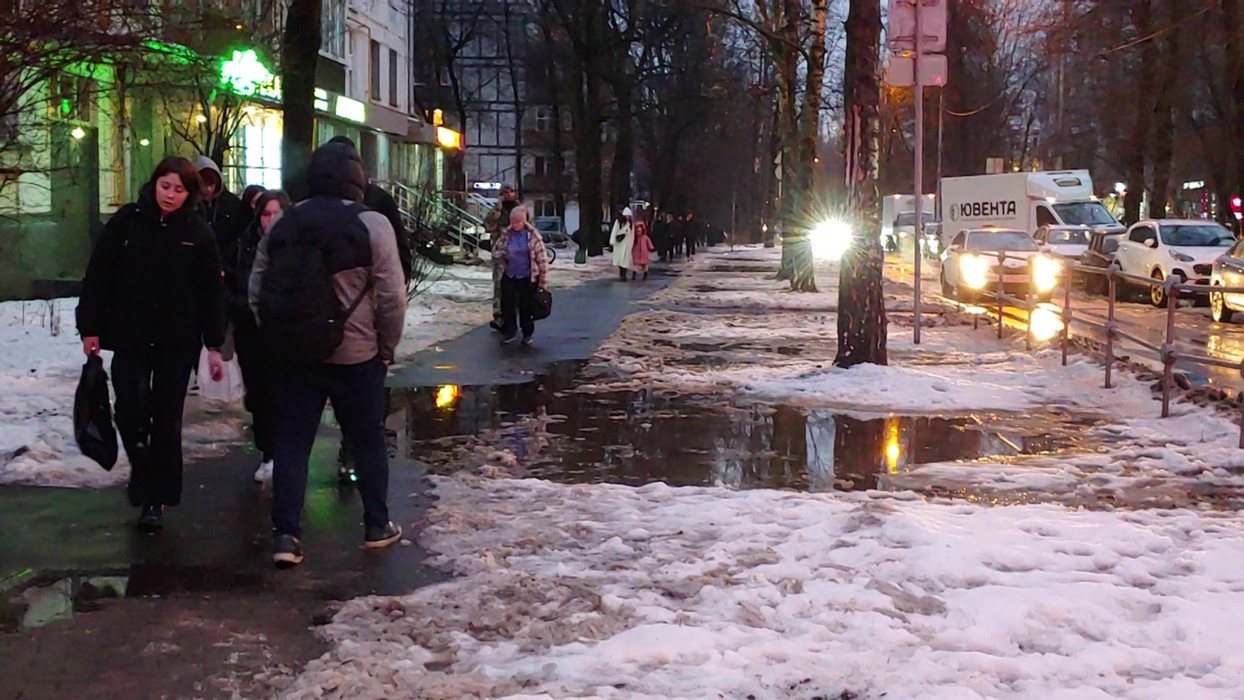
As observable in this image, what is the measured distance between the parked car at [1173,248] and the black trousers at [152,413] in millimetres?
21324

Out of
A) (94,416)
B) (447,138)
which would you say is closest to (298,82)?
(94,416)

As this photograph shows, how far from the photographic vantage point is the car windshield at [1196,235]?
26.4 m

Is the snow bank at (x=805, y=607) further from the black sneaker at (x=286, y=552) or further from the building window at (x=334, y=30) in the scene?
the building window at (x=334, y=30)

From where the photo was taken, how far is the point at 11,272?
18734mm

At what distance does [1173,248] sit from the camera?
85.0 ft

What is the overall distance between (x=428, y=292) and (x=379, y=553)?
1866 centimetres

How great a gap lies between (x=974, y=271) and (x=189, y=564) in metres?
21.3

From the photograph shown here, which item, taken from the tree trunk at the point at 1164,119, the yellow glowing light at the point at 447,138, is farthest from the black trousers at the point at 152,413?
the yellow glowing light at the point at 447,138

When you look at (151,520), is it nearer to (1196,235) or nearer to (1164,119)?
(1196,235)

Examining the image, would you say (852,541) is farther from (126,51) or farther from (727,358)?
(727,358)

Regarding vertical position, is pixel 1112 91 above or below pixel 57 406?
above

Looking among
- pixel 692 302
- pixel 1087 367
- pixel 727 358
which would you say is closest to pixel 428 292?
pixel 692 302

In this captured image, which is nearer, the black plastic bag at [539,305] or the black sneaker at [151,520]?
the black sneaker at [151,520]

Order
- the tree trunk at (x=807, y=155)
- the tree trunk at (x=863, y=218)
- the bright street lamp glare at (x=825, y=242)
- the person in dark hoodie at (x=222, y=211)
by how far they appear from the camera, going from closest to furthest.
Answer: the person in dark hoodie at (x=222, y=211)
the tree trunk at (x=863, y=218)
the tree trunk at (x=807, y=155)
the bright street lamp glare at (x=825, y=242)
